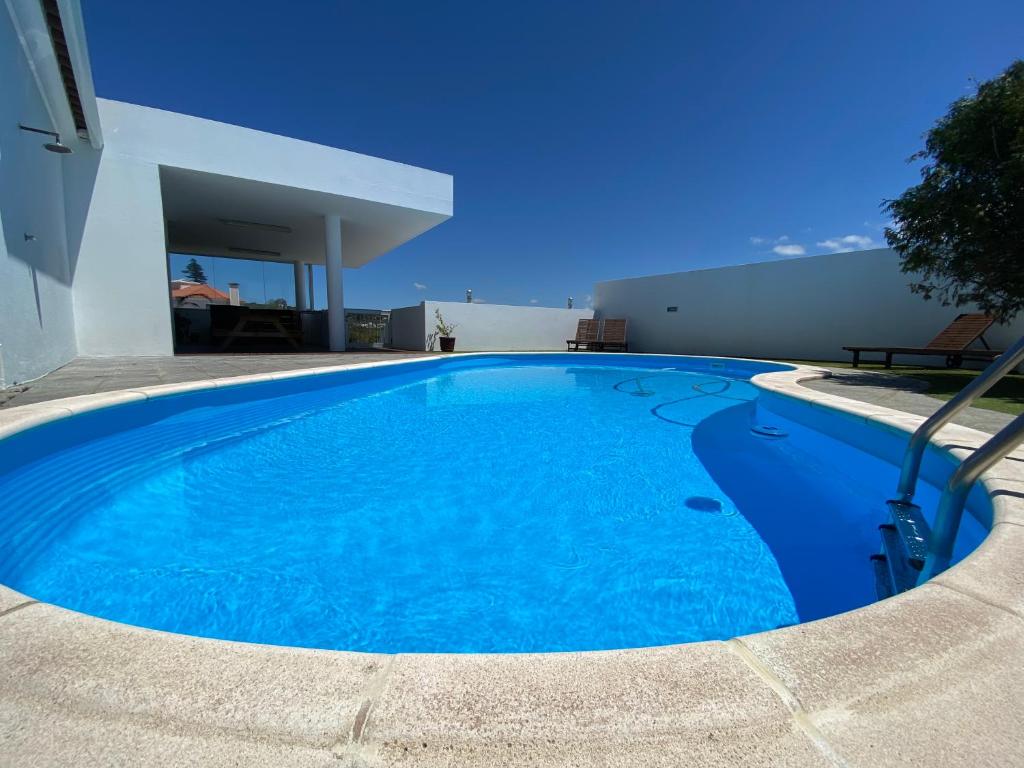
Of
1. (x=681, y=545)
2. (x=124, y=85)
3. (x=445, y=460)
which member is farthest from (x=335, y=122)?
(x=681, y=545)

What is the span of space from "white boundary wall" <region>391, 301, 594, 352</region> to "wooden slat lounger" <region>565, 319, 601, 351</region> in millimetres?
565

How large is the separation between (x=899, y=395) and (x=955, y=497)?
3809 millimetres

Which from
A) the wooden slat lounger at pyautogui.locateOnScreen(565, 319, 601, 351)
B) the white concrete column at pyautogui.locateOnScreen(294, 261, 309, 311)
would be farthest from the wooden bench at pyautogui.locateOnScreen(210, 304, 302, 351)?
the wooden slat lounger at pyautogui.locateOnScreen(565, 319, 601, 351)

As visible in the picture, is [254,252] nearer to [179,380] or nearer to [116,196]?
[116,196]

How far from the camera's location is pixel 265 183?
7.98 metres

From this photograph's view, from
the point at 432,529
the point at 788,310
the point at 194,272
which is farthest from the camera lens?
the point at 194,272

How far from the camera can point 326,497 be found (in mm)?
2754

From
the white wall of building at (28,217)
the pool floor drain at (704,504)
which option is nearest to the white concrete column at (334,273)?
the white wall of building at (28,217)

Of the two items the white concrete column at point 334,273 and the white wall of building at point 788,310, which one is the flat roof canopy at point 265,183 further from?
the white wall of building at point 788,310

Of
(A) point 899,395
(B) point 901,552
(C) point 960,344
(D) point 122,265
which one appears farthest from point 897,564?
(D) point 122,265

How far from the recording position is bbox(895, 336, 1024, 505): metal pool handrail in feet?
4.97

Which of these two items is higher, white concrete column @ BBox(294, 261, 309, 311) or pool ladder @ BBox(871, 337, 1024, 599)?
white concrete column @ BBox(294, 261, 309, 311)

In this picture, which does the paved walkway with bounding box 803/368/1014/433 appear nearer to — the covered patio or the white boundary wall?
the covered patio

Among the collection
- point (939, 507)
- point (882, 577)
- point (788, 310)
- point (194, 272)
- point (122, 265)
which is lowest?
point (882, 577)
